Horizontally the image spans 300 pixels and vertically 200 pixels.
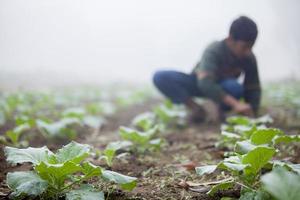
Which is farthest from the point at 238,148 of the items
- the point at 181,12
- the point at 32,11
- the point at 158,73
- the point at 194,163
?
the point at 32,11

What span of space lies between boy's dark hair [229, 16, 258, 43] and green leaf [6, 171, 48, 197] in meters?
2.74

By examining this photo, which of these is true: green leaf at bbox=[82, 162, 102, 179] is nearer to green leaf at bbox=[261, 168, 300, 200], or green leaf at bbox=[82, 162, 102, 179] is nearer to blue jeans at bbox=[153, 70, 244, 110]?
green leaf at bbox=[261, 168, 300, 200]

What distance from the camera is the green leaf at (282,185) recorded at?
120cm

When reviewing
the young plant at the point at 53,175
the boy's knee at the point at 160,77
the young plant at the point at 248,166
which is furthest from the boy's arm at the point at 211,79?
the young plant at the point at 53,175

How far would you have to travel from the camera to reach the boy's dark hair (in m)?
3.75

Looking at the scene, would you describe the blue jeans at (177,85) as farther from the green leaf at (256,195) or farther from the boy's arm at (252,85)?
the green leaf at (256,195)

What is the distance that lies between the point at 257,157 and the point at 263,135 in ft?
1.52

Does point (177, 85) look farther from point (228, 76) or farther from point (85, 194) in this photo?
point (85, 194)

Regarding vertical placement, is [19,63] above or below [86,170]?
below

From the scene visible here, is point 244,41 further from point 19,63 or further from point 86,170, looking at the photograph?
point 19,63

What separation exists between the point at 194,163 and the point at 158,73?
7.54ft

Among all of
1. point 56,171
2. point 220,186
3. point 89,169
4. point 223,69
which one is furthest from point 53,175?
point 223,69

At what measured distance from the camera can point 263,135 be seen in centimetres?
218

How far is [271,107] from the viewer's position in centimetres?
530
